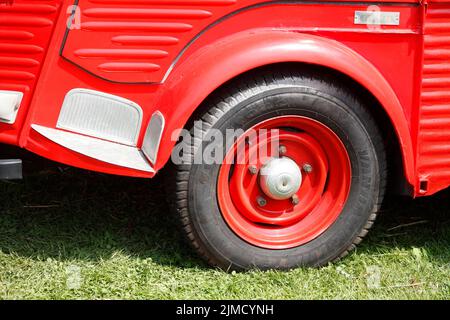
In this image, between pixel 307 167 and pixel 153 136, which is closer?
pixel 153 136

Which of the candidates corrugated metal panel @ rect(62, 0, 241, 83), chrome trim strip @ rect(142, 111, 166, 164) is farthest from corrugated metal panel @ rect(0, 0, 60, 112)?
chrome trim strip @ rect(142, 111, 166, 164)

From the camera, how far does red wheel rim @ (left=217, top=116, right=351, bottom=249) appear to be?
337 cm

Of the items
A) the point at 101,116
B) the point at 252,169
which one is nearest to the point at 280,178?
the point at 252,169

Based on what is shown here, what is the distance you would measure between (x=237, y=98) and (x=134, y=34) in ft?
1.61

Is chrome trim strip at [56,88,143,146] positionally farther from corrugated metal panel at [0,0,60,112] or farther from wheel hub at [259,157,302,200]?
wheel hub at [259,157,302,200]

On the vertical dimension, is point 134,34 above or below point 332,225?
above

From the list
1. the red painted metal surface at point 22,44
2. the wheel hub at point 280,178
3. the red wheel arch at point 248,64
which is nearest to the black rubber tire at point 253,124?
the red wheel arch at point 248,64

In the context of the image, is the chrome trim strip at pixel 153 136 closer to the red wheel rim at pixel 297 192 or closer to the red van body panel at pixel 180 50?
the red van body panel at pixel 180 50

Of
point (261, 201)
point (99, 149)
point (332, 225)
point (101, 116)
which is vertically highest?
point (101, 116)

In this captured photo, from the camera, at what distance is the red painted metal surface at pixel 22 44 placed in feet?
10.3

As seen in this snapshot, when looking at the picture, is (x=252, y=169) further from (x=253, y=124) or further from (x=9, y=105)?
(x=9, y=105)

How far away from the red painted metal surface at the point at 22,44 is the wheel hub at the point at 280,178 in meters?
1.04

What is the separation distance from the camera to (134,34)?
3195mm

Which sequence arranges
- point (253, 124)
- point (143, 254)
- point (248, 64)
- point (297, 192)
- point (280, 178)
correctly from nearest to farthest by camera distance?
1. point (248, 64)
2. point (253, 124)
3. point (280, 178)
4. point (297, 192)
5. point (143, 254)
